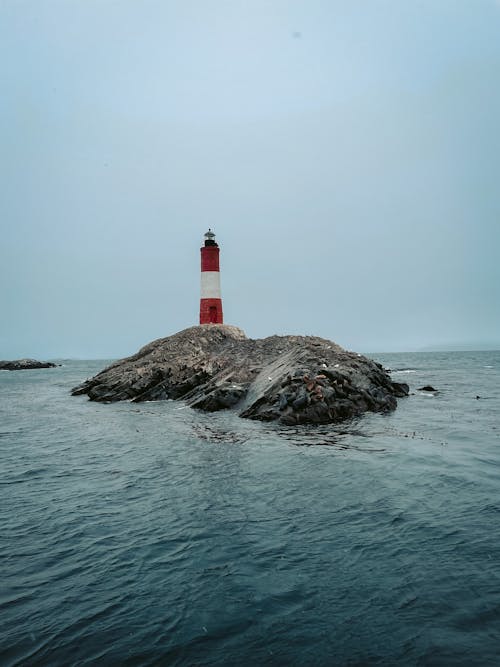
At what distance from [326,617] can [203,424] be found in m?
14.3

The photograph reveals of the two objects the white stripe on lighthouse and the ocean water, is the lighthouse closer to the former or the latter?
the white stripe on lighthouse

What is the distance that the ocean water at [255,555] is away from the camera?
4.84 meters

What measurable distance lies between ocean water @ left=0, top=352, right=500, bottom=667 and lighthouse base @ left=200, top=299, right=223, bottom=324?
87.2 feet

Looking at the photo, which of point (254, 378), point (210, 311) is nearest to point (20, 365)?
point (210, 311)

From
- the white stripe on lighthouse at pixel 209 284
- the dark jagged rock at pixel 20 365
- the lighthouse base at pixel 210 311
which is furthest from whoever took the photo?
the dark jagged rock at pixel 20 365

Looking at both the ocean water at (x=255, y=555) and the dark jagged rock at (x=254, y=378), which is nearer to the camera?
the ocean water at (x=255, y=555)

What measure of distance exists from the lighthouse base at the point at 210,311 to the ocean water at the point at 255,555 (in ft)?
87.2

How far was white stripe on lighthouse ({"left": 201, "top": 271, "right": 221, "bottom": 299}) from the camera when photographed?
134 feet

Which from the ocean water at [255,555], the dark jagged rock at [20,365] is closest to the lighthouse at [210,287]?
the ocean water at [255,555]

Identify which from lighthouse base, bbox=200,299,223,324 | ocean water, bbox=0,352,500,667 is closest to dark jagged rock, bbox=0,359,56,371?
lighthouse base, bbox=200,299,223,324

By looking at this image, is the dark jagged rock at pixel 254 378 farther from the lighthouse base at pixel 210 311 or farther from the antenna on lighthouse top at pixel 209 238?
the antenna on lighthouse top at pixel 209 238

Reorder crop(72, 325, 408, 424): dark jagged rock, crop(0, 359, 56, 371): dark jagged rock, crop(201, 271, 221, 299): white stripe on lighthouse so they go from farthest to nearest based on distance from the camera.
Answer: crop(0, 359, 56, 371): dark jagged rock < crop(201, 271, 221, 299): white stripe on lighthouse < crop(72, 325, 408, 424): dark jagged rock

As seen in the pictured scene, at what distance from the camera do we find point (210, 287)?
135 ft

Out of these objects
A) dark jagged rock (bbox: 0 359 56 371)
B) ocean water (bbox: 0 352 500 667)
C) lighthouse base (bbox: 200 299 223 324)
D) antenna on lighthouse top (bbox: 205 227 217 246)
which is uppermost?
antenna on lighthouse top (bbox: 205 227 217 246)
